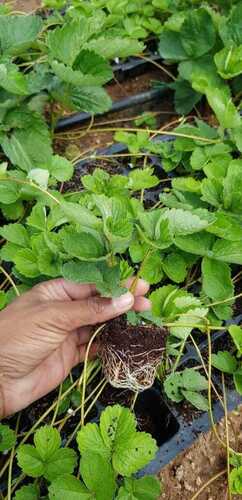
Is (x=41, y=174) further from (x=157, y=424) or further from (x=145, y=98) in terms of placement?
(x=145, y=98)

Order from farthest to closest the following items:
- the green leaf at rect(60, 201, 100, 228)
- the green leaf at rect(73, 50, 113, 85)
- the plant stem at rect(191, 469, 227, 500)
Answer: the green leaf at rect(73, 50, 113, 85) → the plant stem at rect(191, 469, 227, 500) → the green leaf at rect(60, 201, 100, 228)

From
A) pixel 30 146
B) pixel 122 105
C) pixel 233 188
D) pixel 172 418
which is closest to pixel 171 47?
pixel 122 105

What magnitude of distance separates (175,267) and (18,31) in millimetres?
854

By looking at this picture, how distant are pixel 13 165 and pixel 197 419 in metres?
0.94

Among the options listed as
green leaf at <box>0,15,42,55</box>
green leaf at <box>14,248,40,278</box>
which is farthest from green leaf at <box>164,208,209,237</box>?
green leaf at <box>0,15,42,55</box>

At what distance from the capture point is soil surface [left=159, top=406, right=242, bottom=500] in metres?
1.09

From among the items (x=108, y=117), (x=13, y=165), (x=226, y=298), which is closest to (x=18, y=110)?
(x=13, y=165)

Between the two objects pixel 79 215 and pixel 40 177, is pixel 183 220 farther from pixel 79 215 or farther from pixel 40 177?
pixel 40 177

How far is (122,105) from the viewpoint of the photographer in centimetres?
199

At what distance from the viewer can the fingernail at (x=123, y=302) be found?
3.20 ft

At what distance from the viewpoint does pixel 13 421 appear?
44.8 inches

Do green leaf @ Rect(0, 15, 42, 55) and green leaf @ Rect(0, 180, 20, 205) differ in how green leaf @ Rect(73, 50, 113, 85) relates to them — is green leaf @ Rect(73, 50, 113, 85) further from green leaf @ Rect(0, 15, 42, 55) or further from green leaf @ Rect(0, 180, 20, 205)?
green leaf @ Rect(0, 180, 20, 205)

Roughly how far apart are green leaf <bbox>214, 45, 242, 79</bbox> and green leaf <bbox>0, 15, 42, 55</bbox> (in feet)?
1.92

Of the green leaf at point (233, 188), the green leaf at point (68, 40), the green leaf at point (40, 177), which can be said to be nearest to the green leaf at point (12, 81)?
the green leaf at point (68, 40)
